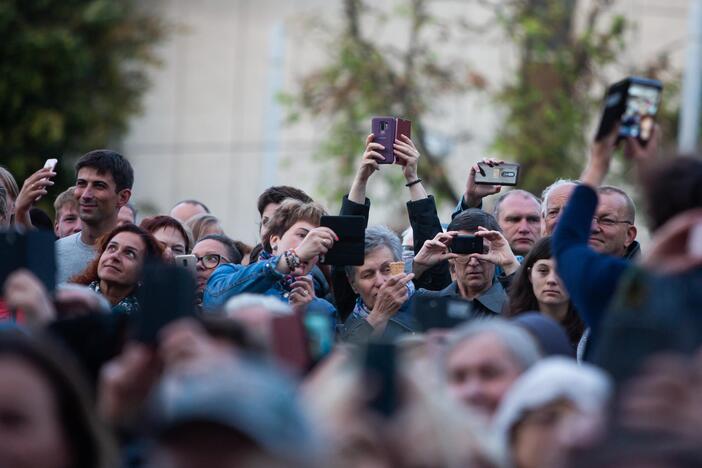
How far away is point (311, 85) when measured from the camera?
66.0ft

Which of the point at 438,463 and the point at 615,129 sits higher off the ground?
the point at 615,129

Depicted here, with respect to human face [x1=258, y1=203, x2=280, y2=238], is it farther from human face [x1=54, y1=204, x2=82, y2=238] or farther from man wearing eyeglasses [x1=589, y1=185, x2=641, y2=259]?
man wearing eyeglasses [x1=589, y1=185, x2=641, y2=259]

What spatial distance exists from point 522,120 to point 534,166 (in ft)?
2.25

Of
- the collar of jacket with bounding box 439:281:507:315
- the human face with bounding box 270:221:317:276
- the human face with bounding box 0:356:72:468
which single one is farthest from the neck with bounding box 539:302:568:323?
Answer: the human face with bounding box 0:356:72:468

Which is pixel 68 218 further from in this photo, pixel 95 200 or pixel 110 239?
pixel 110 239

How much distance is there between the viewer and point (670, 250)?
4.37 metres

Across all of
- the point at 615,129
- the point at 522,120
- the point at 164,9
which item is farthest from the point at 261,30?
the point at 615,129

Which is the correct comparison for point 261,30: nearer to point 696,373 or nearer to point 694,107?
point 694,107

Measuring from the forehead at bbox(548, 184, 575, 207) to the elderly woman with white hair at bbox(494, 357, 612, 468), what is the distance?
397cm

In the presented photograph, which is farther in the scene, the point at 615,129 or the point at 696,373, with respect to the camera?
the point at 615,129

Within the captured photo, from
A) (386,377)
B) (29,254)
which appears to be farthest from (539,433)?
(29,254)

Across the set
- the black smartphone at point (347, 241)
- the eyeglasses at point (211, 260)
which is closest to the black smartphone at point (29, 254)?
the black smartphone at point (347, 241)

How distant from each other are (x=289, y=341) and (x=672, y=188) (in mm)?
1291

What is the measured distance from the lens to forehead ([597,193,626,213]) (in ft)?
23.6
